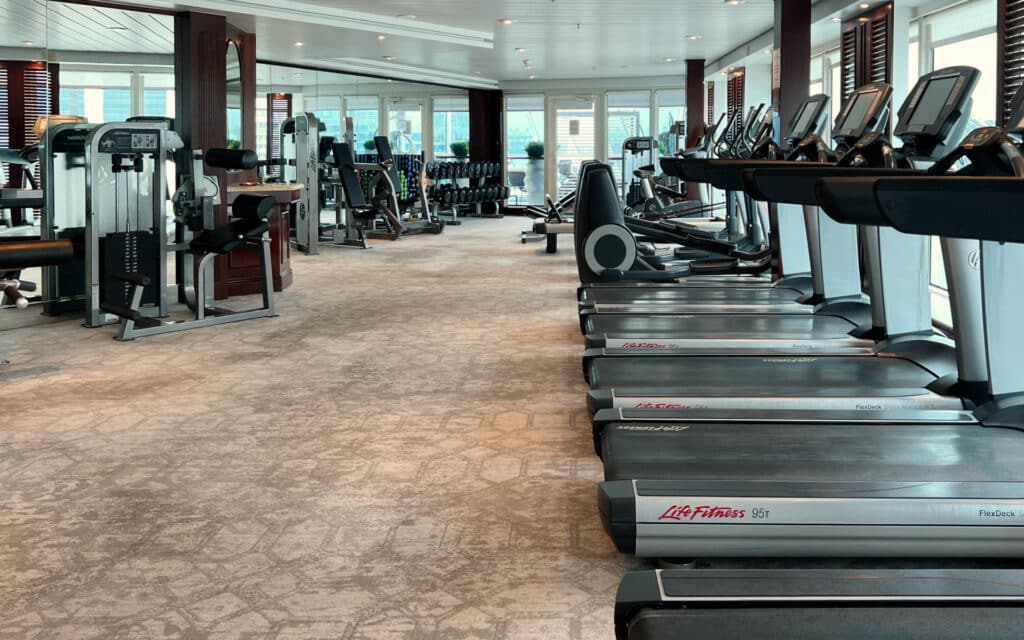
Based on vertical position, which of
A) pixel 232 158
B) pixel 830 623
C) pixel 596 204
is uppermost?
pixel 232 158

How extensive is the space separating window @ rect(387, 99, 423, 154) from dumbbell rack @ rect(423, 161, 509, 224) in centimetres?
84

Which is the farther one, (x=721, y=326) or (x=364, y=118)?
(x=364, y=118)

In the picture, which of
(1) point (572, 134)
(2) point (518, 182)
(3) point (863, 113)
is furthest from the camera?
(2) point (518, 182)

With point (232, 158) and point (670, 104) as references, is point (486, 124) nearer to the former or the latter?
point (670, 104)

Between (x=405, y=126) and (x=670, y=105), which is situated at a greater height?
(x=670, y=105)

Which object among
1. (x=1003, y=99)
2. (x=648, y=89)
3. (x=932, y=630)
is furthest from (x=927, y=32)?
(x=648, y=89)

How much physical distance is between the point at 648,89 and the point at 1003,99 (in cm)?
1283

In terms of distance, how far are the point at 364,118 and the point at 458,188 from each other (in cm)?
186

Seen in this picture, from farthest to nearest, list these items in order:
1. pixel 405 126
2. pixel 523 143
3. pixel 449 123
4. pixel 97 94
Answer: pixel 523 143, pixel 449 123, pixel 405 126, pixel 97 94

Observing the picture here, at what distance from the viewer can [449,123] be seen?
61.4 feet

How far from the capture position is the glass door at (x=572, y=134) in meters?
19.4

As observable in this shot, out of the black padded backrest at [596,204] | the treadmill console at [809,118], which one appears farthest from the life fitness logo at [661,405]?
the black padded backrest at [596,204]

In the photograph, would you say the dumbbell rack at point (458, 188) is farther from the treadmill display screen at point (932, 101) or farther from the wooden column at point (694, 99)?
the treadmill display screen at point (932, 101)

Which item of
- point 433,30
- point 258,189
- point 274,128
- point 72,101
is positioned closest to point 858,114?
point 258,189
